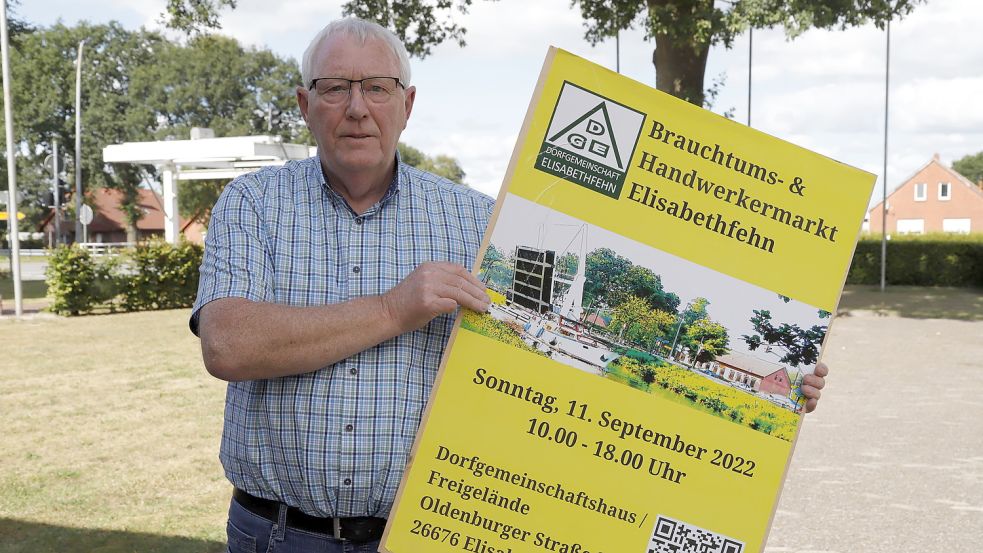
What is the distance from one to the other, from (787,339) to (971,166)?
119592mm

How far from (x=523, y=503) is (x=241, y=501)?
714 mm

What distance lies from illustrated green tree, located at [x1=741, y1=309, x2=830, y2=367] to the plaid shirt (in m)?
0.70

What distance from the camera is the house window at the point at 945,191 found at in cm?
6369

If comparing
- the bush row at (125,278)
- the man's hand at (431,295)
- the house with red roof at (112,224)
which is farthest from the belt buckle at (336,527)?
the house with red roof at (112,224)

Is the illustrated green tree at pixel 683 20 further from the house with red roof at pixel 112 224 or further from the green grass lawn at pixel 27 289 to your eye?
the house with red roof at pixel 112 224

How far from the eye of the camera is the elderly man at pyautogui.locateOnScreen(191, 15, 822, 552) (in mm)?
2104

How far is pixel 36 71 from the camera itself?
53.2 metres

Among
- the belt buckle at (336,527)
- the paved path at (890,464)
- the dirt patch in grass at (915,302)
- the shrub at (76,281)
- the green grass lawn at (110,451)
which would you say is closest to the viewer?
the belt buckle at (336,527)

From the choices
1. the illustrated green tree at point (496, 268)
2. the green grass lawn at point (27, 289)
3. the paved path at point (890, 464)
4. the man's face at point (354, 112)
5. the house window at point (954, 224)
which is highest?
the house window at point (954, 224)

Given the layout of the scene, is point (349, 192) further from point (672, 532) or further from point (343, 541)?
point (672, 532)

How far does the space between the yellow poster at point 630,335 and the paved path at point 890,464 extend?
12.2 feet

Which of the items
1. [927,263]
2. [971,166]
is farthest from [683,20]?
[971,166]

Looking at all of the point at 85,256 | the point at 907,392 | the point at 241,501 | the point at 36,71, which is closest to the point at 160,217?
the point at 36,71

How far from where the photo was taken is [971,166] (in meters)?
108
